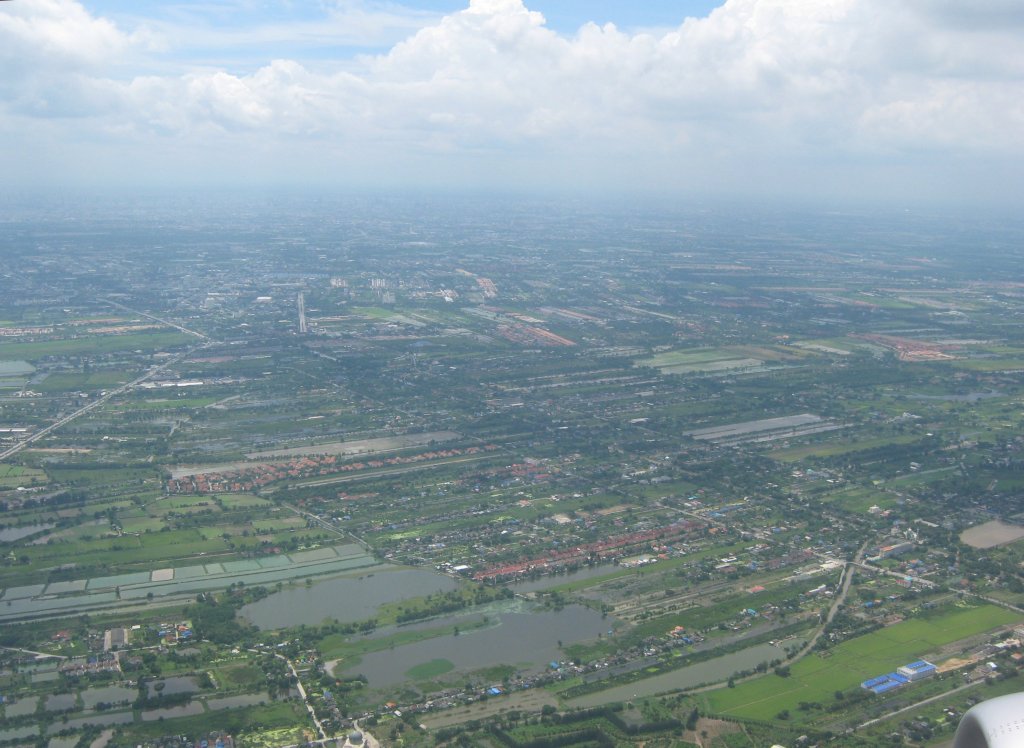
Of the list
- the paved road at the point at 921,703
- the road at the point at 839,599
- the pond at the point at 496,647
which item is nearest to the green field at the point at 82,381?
the pond at the point at 496,647

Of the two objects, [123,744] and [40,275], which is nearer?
[123,744]

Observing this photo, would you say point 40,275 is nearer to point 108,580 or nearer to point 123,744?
point 108,580

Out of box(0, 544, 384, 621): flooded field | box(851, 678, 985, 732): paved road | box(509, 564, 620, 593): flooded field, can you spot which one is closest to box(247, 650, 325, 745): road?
box(0, 544, 384, 621): flooded field

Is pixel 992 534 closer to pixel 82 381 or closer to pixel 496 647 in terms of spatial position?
pixel 496 647

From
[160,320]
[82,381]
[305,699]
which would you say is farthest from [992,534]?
[160,320]

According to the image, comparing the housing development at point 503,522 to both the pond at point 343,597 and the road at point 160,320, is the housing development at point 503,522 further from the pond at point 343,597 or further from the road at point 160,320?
the road at point 160,320

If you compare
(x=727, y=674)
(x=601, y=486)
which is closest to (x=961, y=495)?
(x=601, y=486)

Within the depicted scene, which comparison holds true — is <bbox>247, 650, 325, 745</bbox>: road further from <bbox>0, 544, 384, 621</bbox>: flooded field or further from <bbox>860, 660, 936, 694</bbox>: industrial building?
<bbox>860, 660, 936, 694</bbox>: industrial building

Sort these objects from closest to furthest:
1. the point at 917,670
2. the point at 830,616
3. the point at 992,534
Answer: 1. the point at 917,670
2. the point at 830,616
3. the point at 992,534
